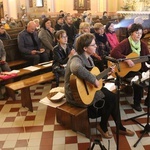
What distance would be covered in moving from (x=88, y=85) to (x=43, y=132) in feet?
3.11

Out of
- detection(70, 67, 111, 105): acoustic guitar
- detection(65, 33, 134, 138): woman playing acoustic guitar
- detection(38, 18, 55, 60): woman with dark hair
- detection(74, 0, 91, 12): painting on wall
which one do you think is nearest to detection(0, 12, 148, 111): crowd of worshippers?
detection(38, 18, 55, 60): woman with dark hair

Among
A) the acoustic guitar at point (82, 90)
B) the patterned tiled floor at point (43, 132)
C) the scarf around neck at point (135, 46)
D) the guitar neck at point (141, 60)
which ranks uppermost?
the scarf around neck at point (135, 46)

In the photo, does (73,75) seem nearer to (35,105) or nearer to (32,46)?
(35,105)

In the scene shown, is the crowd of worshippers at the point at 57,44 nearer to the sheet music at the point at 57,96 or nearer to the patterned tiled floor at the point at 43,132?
the patterned tiled floor at the point at 43,132

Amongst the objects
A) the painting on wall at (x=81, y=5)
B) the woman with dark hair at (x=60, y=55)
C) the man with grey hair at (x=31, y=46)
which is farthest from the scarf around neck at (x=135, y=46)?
the painting on wall at (x=81, y=5)

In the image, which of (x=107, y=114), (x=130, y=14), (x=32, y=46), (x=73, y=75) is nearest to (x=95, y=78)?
(x=73, y=75)

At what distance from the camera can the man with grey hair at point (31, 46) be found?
530 centimetres

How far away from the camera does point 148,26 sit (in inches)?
395

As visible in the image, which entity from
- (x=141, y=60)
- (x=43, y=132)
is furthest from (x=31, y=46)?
(x=141, y=60)

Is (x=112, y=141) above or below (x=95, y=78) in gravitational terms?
below

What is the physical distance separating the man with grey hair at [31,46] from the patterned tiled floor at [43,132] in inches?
60.0

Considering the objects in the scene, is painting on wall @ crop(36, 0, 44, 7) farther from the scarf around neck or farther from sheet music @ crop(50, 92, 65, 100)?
sheet music @ crop(50, 92, 65, 100)

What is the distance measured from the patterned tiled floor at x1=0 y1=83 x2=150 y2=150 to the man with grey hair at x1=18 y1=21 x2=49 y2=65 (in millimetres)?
1523

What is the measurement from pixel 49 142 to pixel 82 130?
42cm
